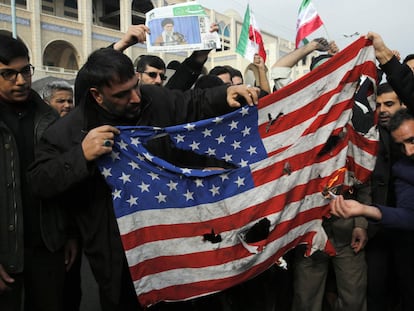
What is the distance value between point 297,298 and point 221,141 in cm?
147

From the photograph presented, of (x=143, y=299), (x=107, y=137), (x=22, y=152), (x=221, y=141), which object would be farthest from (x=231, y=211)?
(x=22, y=152)

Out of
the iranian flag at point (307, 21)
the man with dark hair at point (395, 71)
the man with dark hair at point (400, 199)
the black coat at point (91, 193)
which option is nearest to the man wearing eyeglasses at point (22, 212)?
the black coat at point (91, 193)

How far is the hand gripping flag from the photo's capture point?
83.4 inches

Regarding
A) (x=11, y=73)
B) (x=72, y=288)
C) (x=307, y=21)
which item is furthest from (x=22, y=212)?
(x=307, y=21)

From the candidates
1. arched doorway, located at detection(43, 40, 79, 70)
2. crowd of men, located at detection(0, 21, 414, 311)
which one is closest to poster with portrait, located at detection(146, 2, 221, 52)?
crowd of men, located at detection(0, 21, 414, 311)

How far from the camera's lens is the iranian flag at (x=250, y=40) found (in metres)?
5.19

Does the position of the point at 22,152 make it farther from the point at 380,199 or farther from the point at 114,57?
the point at 380,199

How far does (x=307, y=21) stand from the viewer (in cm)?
458

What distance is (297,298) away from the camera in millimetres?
2852

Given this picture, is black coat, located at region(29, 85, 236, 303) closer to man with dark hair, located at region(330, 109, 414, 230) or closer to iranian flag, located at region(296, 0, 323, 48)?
man with dark hair, located at region(330, 109, 414, 230)

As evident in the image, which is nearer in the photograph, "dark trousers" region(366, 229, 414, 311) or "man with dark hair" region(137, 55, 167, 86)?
"dark trousers" region(366, 229, 414, 311)

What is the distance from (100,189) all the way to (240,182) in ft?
2.78

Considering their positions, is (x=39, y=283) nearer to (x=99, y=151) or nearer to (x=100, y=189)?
(x=100, y=189)

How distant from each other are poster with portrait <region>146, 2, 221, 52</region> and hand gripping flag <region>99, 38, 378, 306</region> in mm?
1015
